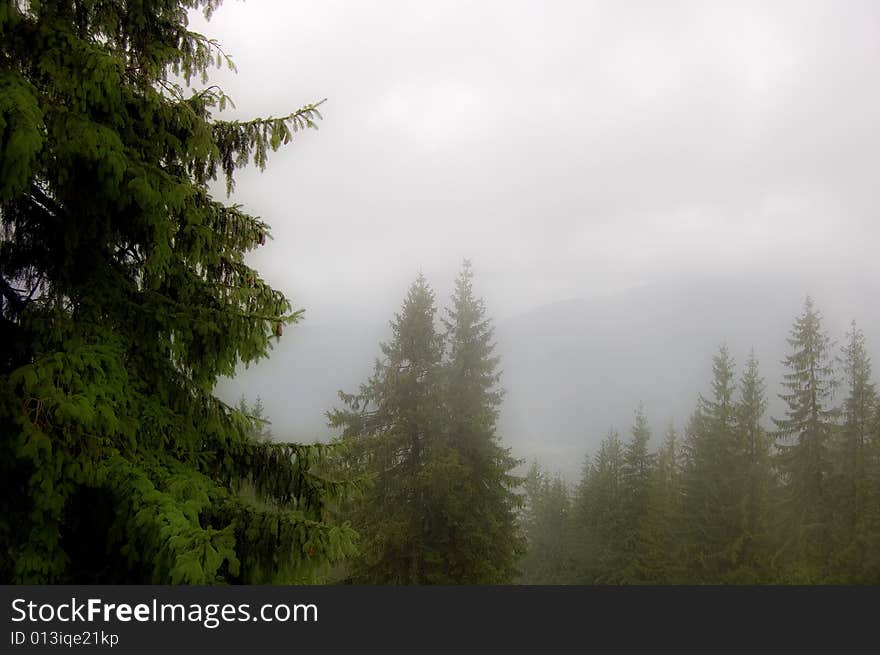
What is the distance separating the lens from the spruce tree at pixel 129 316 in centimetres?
390

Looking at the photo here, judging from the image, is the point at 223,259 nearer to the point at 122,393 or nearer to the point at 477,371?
the point at 122,393

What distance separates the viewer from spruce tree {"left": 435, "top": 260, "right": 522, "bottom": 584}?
17141 mm

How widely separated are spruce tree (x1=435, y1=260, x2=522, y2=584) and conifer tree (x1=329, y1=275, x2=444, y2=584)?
0.39 metres

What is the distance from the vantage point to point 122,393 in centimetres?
429

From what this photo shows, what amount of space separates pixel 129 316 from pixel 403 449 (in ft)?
46.7

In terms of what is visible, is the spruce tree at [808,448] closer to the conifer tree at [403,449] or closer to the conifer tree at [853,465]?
the conifer tree at [853,465]

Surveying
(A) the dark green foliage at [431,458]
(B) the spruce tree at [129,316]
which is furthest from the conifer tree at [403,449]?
(B) the spruce tree at [129,316]

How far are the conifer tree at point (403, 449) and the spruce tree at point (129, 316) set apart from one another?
12312 mm

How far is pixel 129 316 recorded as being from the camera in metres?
4.77

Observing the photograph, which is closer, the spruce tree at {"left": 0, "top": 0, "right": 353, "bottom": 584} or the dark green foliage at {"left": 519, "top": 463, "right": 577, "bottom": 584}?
the spruce tree at {"left": 0, "top": 0, "right": 353, "bottom": 584}

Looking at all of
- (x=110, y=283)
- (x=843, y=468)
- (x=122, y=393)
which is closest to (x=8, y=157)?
(x=110, y=283)

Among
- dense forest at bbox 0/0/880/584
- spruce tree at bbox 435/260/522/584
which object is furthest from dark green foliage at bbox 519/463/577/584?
dense forest at bbox 0/0/880/584

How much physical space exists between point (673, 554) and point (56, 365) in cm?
2834

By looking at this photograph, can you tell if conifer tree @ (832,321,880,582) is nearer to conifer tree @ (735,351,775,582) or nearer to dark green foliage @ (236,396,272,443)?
conifer tree @ (735,351,775,582)
